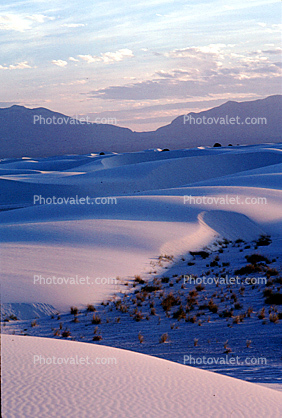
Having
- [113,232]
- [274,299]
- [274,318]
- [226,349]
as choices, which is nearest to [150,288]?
[274,299]

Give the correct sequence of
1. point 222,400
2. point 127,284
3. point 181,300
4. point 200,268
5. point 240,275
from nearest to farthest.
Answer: point 222,400
point 181,300
point 127,284
point 240,275
point 200,268

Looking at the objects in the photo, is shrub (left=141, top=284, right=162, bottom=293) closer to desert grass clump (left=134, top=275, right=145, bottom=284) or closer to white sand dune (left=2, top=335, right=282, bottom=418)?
desert grass clump (left=134, top=275, right=145, bottom=284)

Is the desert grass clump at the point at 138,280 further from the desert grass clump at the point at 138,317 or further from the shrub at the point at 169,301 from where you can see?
the desert grass clump at the point at 138,317

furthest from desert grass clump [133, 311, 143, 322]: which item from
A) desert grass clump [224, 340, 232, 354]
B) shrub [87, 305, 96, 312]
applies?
desert grass clump [224, 340, 232, 354]

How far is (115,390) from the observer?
4.21 m

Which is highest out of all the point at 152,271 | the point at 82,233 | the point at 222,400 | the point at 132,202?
the point at 132,202

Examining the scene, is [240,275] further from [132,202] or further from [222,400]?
[132,202]

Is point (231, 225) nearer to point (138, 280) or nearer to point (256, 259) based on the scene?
point (256, 259)

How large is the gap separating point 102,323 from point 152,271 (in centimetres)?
402

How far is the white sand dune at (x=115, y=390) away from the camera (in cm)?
376

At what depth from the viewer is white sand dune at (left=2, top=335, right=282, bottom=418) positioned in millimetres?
3756

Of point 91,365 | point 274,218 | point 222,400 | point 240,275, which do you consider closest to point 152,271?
point 240,275

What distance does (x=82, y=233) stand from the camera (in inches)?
583

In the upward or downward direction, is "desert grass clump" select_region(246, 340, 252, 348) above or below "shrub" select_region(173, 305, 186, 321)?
below
